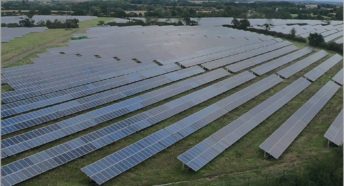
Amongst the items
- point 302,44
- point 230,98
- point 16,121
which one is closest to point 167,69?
point 230,98

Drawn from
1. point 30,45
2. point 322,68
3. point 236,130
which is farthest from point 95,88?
point 322,68

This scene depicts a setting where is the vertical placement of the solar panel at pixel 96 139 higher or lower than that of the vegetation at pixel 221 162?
higher

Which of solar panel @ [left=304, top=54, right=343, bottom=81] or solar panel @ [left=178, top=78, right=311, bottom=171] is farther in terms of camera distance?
solar panel @ [left=304, top=54, right=343, bottom=81]

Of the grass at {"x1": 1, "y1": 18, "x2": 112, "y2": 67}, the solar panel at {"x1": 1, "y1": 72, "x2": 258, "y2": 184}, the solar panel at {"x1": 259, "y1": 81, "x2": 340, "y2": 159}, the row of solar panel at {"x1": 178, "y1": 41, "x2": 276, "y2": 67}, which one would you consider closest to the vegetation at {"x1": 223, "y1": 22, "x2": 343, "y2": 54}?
the row of solar panel at {"x1": 178, "y1": 41, "x2": 276, "y2": 67}

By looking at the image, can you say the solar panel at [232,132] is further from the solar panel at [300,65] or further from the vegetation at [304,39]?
the vegetation at [304,39]

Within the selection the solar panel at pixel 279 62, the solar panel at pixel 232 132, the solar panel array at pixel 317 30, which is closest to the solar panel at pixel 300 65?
the solar panel at pixel 279 62

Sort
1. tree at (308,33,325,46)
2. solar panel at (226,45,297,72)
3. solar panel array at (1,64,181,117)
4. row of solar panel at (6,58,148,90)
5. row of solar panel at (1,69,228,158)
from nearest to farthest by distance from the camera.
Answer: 1. row of solar panel at (1,69,228,158)
2. solar panel array at (1,64,181,117)
3. row of solar panel at (6,58,148,90)
4. solar panel at (226,45,297,72)
5. tree at (308,33,325,46)

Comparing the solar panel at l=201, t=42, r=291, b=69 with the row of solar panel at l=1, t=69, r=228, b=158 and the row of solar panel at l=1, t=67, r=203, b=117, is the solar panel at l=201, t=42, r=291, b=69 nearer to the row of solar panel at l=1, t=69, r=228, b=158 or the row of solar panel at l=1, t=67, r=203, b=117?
the row of solar panel at l=1, t=67, r=203, b=117
